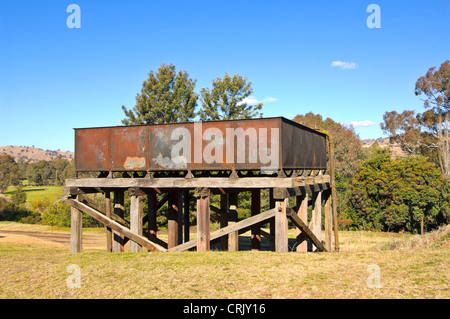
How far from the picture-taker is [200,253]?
1112 centimetres

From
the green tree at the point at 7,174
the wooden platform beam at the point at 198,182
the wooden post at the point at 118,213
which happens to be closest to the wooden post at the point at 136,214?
the wooden platform beam at the point at 198,182

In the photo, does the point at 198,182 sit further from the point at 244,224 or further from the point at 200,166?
the point at 244,224

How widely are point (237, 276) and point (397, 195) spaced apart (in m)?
30.3

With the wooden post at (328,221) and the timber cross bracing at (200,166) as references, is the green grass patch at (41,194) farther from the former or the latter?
the wooden post at (328,221)

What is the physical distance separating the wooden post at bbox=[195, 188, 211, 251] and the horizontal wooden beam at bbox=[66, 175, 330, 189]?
277mm

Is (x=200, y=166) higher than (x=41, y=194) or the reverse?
higher

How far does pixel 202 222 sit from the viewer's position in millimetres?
11945

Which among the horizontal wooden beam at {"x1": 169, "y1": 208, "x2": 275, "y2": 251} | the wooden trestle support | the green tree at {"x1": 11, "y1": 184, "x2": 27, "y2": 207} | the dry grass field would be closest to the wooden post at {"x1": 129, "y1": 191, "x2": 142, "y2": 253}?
the wooden trestle support

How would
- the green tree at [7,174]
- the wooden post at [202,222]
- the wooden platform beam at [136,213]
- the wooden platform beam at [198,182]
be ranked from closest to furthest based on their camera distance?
1. the wooden platform beam at [198,182]
2. the wooden post at [202,222]
3. the wooden platform beam at [136,213]
4. the green tree at [7,174]

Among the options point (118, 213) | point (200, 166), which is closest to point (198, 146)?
point (200, 166)

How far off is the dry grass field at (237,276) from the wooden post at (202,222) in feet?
2.74

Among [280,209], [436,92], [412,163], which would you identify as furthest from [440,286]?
[436,92]

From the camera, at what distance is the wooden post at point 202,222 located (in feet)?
39.0
